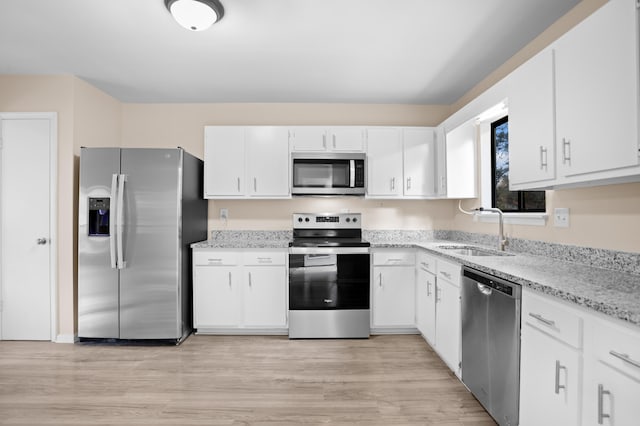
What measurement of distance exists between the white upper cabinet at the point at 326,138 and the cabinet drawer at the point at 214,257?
132 centimetres

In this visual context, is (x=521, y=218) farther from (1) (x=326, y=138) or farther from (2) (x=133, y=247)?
(2) (x=133, y=247)

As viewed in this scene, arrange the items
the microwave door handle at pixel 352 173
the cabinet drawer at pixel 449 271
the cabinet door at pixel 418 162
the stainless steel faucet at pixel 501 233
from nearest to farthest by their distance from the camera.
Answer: the cabinet drawer at pixel 449 271, the stainless steel faucet at pixel 501 233, the microwave door handle at pixel 352 173, the cabinet door at pixel 418 162

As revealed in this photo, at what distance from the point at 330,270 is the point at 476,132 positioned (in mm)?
2087

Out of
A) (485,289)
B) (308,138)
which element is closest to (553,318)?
(485,289)

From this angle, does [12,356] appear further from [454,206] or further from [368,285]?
[454,206]

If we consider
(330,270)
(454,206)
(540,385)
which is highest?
(454,206)

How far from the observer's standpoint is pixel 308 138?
3.57 meters

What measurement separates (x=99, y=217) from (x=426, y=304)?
3154 millimetres

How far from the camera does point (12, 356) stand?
9.23 ft

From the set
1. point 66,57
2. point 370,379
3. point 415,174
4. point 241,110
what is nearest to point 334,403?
point 370,379

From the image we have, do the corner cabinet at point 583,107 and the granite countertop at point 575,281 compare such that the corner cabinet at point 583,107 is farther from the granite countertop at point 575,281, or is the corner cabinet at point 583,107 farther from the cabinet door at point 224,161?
→ the cabinet door at point 224,161

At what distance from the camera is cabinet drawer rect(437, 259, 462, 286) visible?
2326 mm

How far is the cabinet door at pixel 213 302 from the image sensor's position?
3.29 metres

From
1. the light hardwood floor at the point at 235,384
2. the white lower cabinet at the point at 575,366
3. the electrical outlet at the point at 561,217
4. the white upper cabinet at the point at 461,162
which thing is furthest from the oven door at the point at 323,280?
the white lower cabinet at the point at 575,366
